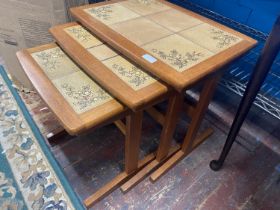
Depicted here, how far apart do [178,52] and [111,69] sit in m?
0.22

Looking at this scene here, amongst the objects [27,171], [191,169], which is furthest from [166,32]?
[27,171]

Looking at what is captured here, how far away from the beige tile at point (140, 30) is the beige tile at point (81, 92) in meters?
0.21

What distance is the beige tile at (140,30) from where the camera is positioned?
796 mm

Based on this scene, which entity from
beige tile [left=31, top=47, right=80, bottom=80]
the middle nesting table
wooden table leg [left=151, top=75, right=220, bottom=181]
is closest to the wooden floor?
wooden table leg [left=151, top=75, right=220, bottom=181]

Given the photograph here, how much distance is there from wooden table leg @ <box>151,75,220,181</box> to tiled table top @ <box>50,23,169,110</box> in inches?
9.7

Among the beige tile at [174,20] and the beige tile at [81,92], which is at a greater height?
the beige tile at [174,20]

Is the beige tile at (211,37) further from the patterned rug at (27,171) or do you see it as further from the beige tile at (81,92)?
the patterned rug at (27,171)

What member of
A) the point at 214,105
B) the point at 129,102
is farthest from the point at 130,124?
the point at 214,105

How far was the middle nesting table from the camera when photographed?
66cm

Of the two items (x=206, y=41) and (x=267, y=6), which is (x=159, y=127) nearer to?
(x=206, y=41)

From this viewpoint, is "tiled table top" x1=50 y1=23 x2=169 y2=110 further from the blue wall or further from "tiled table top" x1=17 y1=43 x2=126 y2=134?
the blue wall

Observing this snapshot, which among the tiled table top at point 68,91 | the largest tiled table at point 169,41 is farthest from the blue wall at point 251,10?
the tiled table top at point 68,91

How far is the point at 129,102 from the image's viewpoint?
0.63 meters

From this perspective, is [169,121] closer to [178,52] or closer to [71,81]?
[178,52]
